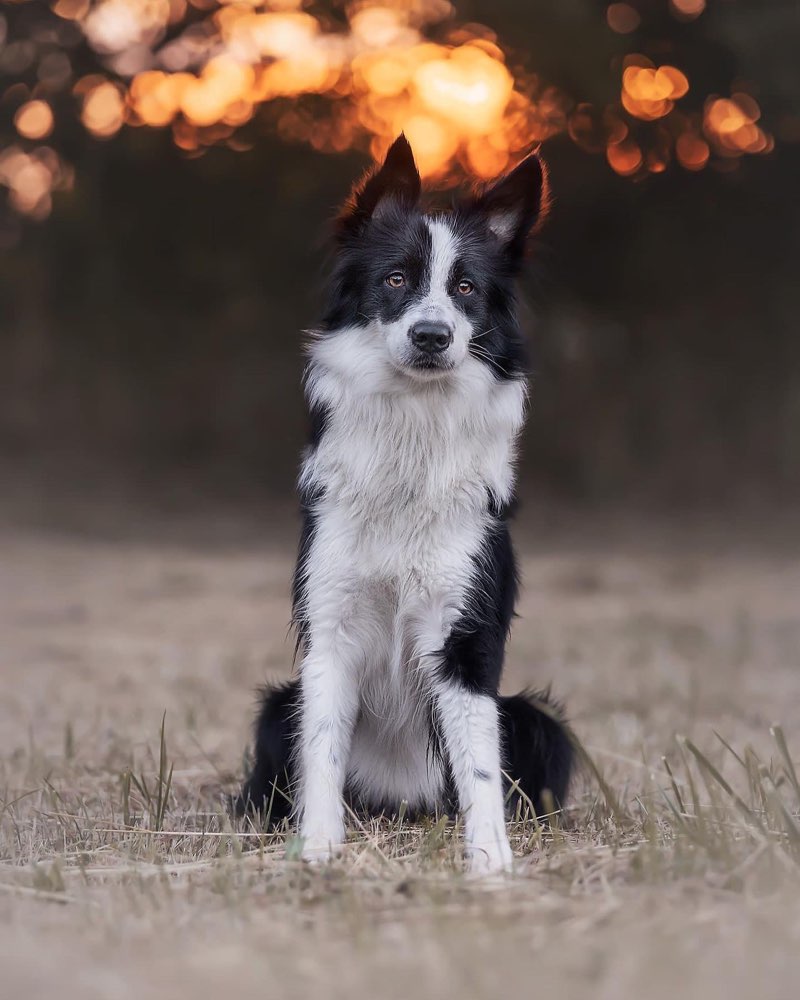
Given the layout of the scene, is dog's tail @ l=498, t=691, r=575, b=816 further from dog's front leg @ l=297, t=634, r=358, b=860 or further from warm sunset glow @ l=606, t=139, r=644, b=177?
warm sunset glow @ l=606, t=139, r=644, b=177

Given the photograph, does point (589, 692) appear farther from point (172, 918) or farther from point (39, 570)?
point (39, 570)

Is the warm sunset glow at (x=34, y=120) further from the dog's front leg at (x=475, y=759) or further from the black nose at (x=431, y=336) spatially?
the dog's front leg at (x=475, y=759)

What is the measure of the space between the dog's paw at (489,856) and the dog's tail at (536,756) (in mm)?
564

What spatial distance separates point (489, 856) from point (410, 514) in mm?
901

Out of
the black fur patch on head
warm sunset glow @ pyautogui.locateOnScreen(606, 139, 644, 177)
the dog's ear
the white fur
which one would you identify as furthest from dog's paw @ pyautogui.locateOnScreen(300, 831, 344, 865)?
warm sunset glow @ pyautogui.locateOnScreen(606, 139, 644, 177)

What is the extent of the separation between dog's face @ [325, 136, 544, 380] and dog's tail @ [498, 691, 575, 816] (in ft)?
3.44

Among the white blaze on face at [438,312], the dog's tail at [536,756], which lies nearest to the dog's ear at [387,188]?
the white blaze on face at [438,312]

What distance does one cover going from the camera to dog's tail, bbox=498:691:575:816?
372 centimetres

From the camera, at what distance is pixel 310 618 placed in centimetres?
338

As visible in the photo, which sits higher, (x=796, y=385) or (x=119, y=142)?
(x=119, y=142)

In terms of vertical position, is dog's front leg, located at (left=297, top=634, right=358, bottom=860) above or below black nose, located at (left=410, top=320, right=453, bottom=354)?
below

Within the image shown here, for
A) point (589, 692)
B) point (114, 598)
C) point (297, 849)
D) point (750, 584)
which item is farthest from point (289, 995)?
point (750, 584)

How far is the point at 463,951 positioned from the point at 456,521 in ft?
4.22

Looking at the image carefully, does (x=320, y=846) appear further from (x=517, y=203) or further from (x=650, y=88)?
(x=650, y=88)
